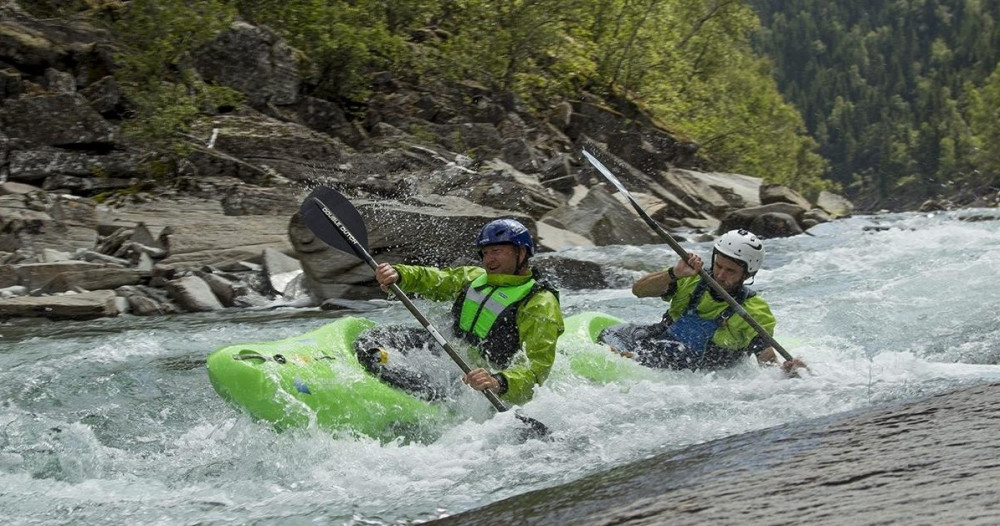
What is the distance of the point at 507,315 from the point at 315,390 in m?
1.06

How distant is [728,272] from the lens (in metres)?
6.35

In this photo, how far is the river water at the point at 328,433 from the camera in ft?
13.6

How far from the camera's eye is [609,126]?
80.8 feet

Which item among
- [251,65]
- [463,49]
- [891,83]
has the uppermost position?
[463,49]

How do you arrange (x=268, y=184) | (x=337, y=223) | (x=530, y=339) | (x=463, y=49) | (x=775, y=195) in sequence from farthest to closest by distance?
(x=775, y=195) < (x=463, y=49) < (x=268, y=184) < (x=337, y=223) < (x=530, y=339)

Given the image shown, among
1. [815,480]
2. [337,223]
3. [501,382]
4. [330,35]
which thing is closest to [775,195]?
[330,35]

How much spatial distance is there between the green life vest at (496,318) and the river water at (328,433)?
28 cm

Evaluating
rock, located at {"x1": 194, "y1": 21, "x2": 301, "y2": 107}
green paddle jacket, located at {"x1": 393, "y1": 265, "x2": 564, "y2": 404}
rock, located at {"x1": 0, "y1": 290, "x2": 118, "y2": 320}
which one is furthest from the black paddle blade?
rock, located at {"x1": 194, "y1": 21, "x2": 301, "y2": 107}

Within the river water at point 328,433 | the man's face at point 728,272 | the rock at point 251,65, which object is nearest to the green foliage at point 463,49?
the rock at point 251,65

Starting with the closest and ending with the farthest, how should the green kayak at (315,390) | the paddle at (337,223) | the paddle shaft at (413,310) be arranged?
the green kayak at (315,390), the paddle shaft at (413,310), the paddle at (337,223)

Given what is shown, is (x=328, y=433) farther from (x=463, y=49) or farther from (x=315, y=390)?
(x=463, y=49)

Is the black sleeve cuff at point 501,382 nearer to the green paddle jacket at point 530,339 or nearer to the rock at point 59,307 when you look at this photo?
the green paddle jacket at point 530,339

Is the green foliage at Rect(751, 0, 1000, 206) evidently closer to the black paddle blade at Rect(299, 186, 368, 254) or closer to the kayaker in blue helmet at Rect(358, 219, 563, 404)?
the black paddle blade at Rect(299, 186, 368, 254)

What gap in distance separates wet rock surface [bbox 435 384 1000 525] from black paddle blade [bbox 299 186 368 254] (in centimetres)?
240
